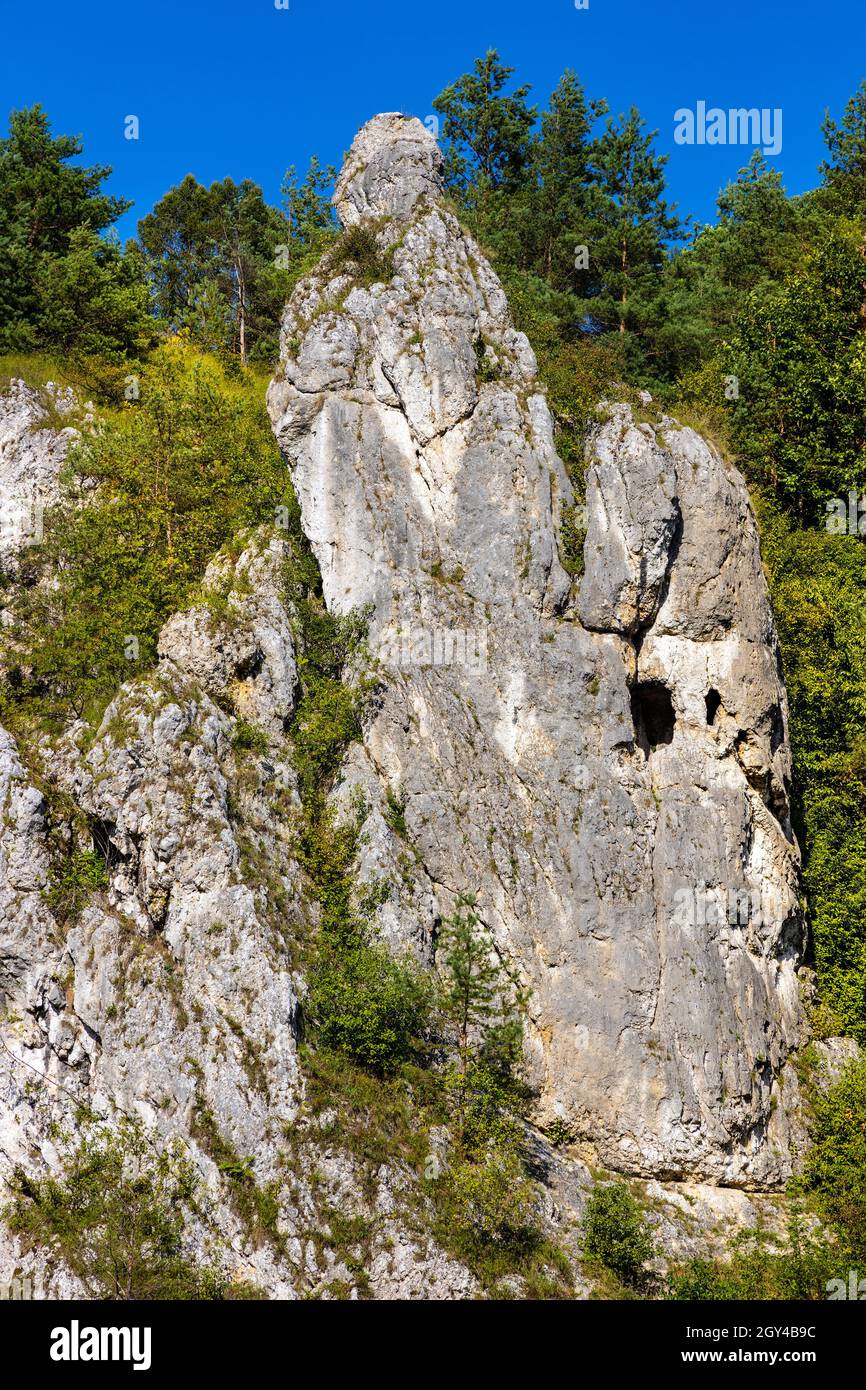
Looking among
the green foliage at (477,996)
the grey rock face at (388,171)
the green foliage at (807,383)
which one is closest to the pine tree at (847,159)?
the green foliage at (807,383)

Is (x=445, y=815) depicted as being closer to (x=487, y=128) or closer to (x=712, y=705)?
(x=712, y=705)

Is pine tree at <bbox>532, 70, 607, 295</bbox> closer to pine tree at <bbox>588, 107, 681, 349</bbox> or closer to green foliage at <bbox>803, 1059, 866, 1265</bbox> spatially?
pine tree at <bbox>588, 107, 681, 349</bbox>

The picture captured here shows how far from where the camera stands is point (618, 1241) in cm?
2156

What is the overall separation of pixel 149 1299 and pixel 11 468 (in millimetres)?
22201

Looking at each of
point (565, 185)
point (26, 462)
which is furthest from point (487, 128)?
point (26, 462)

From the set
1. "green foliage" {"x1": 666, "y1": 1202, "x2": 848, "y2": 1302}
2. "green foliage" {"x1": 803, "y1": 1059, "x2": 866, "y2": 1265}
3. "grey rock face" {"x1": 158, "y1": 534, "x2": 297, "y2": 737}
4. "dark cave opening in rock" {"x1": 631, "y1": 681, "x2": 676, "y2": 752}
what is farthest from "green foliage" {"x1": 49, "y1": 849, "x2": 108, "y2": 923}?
"green foliage" {"x1": 803, "y1": 1059, "x2": 866, "y2": 1265}

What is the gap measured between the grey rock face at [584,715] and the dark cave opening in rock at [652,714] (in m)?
0.06

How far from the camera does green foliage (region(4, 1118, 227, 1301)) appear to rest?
63.6ft

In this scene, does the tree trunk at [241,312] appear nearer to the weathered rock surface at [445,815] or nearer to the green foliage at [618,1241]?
the weathered rock surface at [445,815]

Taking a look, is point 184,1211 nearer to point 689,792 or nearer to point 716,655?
point 689,792

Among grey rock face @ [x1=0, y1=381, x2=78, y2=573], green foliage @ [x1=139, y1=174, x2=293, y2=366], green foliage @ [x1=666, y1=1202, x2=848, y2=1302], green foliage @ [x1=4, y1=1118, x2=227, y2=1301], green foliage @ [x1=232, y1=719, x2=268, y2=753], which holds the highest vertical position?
green foliage @ [x1=139, y1=174, x2=293, y2=366]

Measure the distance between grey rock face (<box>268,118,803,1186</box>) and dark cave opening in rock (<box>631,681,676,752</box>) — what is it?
6cm
